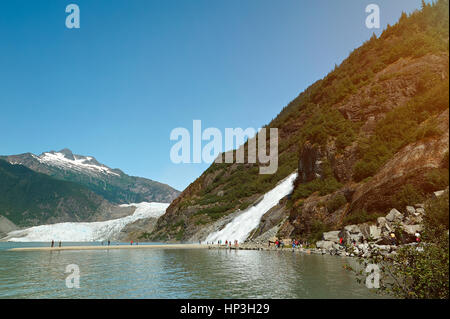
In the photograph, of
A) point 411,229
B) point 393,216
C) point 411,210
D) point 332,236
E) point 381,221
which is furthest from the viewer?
point 332,236

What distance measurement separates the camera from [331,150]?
43.2 meters

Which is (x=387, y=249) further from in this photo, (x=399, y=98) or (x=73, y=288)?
(x=399, y=98)

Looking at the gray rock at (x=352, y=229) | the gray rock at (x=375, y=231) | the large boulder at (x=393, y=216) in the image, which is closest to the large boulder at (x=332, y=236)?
the gray rock at (x=352, y=229)

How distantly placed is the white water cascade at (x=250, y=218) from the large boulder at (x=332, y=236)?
26.0 meters

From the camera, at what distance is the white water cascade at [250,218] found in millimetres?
61519

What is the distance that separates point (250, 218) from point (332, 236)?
3184 cm

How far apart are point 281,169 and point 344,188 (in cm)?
4736

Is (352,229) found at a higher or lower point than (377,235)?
higher

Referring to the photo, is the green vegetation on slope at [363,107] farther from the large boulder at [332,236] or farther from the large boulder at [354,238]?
the large boulder at [354,238]

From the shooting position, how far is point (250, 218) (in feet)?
212

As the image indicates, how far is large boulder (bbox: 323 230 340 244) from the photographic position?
33406 mm

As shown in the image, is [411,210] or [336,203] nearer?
[411,210]

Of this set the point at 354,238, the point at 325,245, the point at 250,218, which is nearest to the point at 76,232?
the point at 250,218

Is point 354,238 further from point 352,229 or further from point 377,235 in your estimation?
point 377,235
